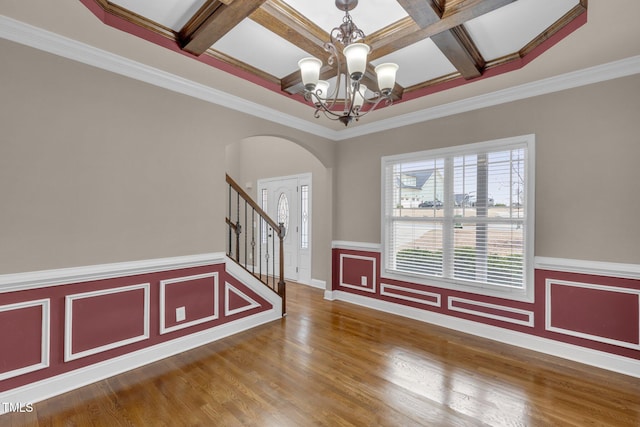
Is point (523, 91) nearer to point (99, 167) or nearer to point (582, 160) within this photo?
point (582, 160)

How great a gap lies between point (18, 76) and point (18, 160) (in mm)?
596

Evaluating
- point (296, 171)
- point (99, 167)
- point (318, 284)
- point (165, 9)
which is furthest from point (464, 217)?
point (99, 167)

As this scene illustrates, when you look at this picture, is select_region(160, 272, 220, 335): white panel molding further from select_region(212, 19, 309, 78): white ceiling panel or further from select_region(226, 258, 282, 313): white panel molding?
select_region(212, 19, 309, 78): white ceiling panel

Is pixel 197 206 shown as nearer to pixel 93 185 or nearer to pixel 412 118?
pixel 93 185

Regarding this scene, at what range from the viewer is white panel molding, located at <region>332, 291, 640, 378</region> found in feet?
8.41

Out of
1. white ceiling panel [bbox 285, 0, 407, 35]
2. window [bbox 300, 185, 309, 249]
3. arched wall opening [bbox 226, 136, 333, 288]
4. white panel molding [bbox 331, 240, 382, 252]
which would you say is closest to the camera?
white ceiling panel [bbox 285, 0, 407, 35]

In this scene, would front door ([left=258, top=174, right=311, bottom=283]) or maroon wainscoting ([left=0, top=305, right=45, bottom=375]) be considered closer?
maroon wainscoting ([left=0, top=305, right=45, bottom=375])

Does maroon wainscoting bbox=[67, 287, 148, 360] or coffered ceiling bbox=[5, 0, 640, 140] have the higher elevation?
coffered ceiling bbox=[5, 0, 640, 140]

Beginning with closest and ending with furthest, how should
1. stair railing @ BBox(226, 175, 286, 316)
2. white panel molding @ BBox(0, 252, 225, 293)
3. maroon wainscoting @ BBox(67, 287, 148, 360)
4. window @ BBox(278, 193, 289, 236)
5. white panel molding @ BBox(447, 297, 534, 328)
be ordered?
white panel molding @ BBox(0, 252, 225, 293) → maroon wainscoting @ BBox(67, 287, 148, 360) → white panel molding @ BBox(447, 297, 534, 328) → stair railing @ BBox(226, 175, 286, 316) → window @ BBox(278, 193, 289, 236)

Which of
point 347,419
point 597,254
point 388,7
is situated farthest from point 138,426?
point 597,254

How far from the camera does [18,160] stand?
2.07 metres

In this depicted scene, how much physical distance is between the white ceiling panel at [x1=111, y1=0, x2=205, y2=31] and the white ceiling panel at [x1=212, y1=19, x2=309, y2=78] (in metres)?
0.31

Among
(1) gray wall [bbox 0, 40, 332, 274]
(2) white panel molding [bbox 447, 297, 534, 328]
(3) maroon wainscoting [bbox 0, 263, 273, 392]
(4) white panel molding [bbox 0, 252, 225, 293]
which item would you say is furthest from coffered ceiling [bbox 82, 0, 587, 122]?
(2) white panel molding [bbox 447, 297, 534, 328]

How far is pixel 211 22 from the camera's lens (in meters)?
2.02
